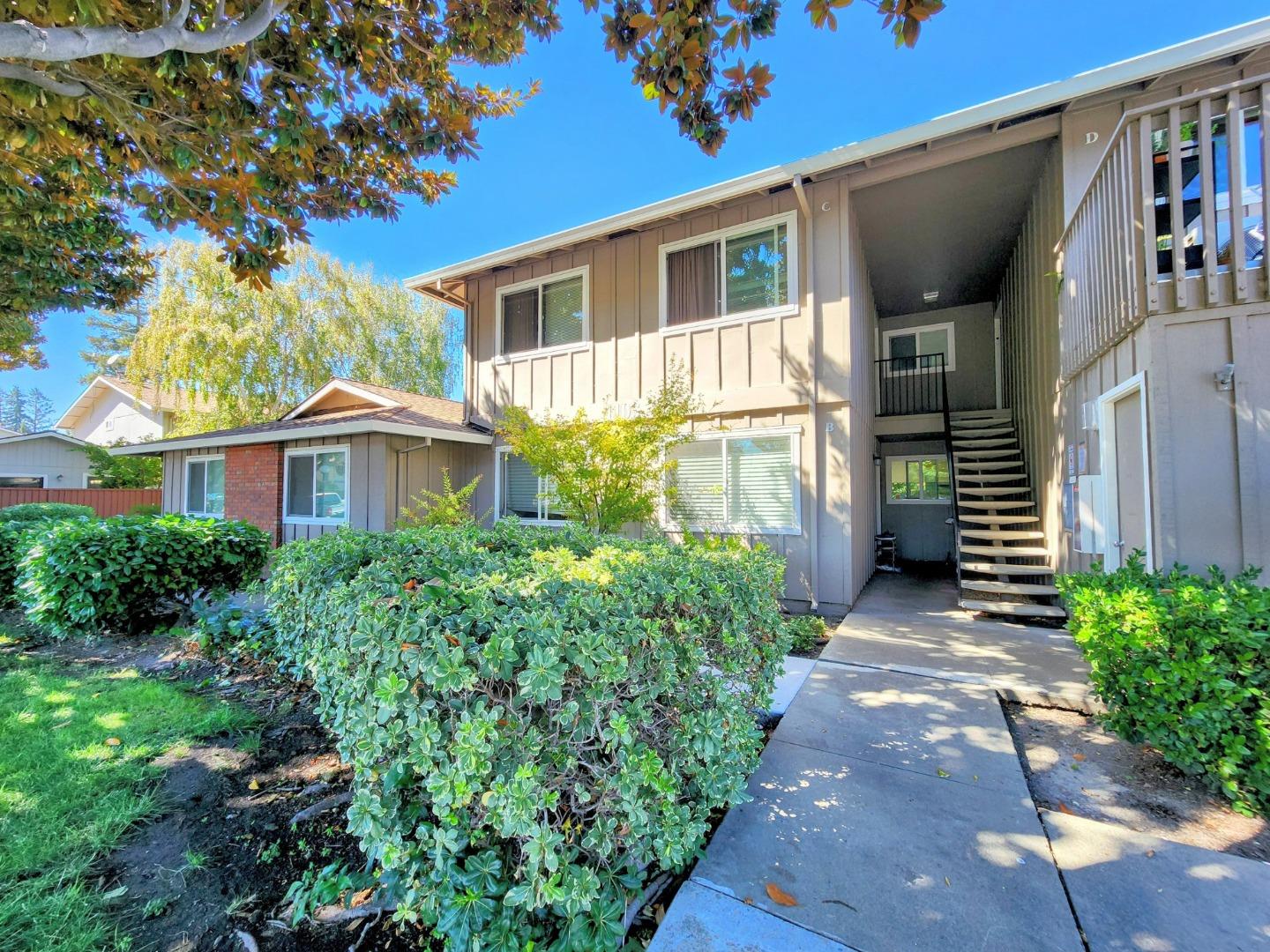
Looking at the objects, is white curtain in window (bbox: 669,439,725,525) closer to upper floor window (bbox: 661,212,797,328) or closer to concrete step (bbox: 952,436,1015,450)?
upper floor window (bbox: 661,212,797,328)

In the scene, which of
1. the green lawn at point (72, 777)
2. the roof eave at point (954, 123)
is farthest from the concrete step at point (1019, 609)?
the green lawn at point (72, 777)

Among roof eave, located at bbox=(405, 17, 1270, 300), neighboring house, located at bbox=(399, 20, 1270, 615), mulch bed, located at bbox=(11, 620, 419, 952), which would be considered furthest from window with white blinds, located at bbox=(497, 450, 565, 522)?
mulch bed, located at bbox=(11, 620, 419, 952)

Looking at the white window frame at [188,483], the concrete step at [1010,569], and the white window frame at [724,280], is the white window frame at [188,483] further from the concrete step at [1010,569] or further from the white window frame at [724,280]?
the concrete step at [1010,569]

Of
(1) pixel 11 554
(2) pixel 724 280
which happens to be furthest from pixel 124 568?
(2) pixel 724 280

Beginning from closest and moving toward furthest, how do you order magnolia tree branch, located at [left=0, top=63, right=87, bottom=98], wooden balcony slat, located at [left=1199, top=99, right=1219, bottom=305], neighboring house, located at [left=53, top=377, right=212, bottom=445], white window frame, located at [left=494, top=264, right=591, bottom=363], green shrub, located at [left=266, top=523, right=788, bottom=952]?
1. green shrub, located at [left=266, top=523, right=788, bottom=952]
2. magnolia tree branch, located at [left=0, top=63, right=87, bottom=98]
3. wooden balcony slat, located at [left=1199, top=99, right=1219, bottom=305]
4. white window frame, located at [left=494, top=264, right=591, bottom=363]
5. neighboring house, located at [left=53, top=377, right=212, bottom=445]

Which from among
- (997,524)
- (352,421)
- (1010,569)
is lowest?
(1010,569)

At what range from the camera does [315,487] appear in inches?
403

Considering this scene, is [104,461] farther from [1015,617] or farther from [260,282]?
[1015,617]

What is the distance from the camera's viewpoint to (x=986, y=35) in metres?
6.44

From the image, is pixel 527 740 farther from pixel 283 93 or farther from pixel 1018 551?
pixel 1018 551

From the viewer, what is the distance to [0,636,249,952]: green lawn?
6.43 ft

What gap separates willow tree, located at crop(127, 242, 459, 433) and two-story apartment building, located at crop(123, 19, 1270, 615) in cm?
542

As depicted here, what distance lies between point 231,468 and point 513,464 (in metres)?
6.84

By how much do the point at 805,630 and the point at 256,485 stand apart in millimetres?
11419
